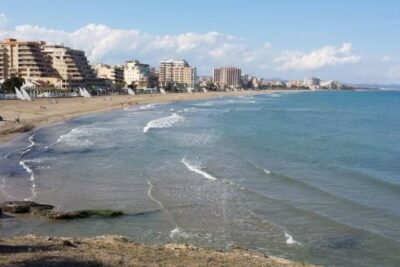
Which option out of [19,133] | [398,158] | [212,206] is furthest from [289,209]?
[19,133]

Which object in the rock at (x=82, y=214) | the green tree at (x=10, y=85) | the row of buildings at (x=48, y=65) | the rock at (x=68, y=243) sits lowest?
the rock at (x=82, y=214)

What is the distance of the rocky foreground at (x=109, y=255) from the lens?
11.0m

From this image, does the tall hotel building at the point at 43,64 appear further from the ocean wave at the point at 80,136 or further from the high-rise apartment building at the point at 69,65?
the ocean wave at the point at 80,136

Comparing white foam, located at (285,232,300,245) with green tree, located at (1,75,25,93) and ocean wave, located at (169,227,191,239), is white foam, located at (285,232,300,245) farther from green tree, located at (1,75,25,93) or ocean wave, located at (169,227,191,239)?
green tree, located at (1,75,25,93)

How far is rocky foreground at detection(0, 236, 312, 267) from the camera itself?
36.0 feet

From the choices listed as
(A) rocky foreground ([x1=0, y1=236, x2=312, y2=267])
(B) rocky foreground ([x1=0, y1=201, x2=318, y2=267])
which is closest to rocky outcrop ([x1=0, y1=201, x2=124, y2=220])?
(B) rocky foreground ([x1=0, y1=201, x2=318, y2=267])

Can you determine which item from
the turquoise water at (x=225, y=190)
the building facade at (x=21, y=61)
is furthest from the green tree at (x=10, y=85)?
the turquoise water at (x=225, y=190)

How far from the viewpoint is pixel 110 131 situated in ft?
173

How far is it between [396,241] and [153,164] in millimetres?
17533

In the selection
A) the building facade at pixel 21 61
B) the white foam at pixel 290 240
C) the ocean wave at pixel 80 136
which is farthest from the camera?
the building facade at pixel 21 61

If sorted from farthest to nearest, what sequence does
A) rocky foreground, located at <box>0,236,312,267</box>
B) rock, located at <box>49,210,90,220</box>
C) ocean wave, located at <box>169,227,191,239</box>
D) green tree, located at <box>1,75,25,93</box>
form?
green tree, located at <box>1,75,25,93</box>, rock, located at <box>49,210,90,220</box>, ocean wave, located at <box>169,227,191,239</box>, rocky foreground, located at <box>0,236,312,267</box>

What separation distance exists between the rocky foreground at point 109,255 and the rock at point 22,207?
5361 millimetres

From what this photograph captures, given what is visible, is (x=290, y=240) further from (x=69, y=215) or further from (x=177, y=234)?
(x=69, y=215)

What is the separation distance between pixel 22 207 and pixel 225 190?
A: 29.7 ft
